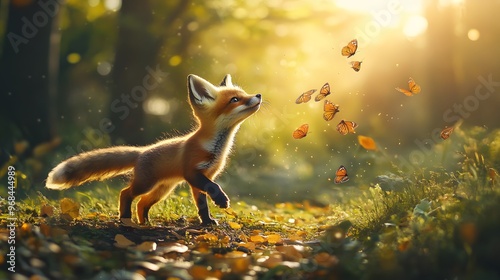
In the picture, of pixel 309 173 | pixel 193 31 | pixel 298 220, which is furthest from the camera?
pixel 193 31

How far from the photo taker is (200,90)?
5.91m

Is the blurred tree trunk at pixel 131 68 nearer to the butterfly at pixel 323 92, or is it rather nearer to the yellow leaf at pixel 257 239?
the butterfly at pixel 323 92

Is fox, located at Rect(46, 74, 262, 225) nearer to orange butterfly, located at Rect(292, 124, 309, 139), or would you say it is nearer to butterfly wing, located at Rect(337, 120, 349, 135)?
orange butterfly, located at Rect(292, 124, 309, 139)

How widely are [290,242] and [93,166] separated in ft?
7.39

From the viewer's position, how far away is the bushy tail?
587 centimetres

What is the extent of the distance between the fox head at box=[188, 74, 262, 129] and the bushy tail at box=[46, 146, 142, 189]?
2.76 feet

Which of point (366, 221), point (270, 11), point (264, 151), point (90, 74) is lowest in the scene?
point (366, 221)

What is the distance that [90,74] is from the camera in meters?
18.2

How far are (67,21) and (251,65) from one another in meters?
5.99

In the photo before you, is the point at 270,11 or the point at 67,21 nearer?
the point at 270,11

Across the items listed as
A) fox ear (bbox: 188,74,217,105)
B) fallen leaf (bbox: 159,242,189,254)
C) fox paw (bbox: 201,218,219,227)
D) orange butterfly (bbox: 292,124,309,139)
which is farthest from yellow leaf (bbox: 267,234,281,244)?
fox ear (bbox: 188,74,217,105)

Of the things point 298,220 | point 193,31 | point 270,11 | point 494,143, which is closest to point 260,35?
point 270,11

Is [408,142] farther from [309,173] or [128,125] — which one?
[128,125]

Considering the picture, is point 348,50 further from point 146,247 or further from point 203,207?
point 146,247
